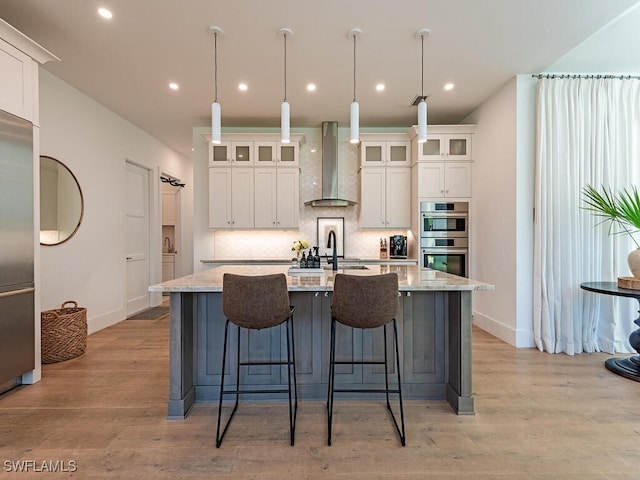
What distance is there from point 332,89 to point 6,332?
3.87m

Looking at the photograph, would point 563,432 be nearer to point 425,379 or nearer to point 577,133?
point 425,379

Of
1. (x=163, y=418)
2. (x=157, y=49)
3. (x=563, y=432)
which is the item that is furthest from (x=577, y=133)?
(x=163, y=418)

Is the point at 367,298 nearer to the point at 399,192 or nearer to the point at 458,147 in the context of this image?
the point at 399,192

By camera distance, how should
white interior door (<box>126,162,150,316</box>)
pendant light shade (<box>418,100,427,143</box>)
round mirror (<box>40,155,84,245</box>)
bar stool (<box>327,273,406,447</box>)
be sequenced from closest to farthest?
bar stool (<box>327,273,406,447</box>), pendant light shade (<box>418,100,427,143</box>), round mirror (<box>40,155,84,245</box>), white interior door (<box>126,162,150,316</box>)

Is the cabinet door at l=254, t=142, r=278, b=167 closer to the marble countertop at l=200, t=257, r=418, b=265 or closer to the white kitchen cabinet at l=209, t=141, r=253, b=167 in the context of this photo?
the white kitchen cabinet at l=209, t=141, r=253, b=167

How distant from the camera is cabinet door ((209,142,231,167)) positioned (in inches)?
191

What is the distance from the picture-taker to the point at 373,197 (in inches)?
195

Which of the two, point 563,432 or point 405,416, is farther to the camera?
point 405,416

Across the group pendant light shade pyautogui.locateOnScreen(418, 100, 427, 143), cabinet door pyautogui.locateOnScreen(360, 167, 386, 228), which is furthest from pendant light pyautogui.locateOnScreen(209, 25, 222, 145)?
cabinet door pyautogui.locateOnScreen(360, 167, 386, 228)

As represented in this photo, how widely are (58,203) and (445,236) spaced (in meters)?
4.97

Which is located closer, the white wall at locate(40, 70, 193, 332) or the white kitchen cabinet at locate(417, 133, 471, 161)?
the white wall at locate(40, 70, 193, 332)

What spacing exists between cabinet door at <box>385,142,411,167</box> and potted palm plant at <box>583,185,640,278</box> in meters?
2.24

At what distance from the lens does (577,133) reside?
3.48 metres

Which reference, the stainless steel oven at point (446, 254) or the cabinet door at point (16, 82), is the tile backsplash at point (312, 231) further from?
the cabinet door at point (16, 82)
